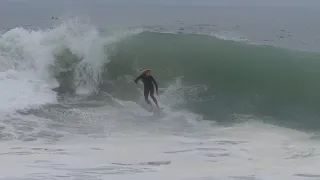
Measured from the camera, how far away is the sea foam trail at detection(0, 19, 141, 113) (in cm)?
1494

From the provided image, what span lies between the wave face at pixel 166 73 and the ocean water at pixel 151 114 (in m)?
0.03

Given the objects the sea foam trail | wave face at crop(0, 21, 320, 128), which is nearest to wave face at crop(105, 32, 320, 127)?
wave face at crop(0, 21, 320, 128)

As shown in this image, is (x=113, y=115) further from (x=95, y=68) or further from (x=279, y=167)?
(x=279, y=167)

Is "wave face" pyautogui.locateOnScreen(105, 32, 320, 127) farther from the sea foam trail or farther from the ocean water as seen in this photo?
the sea foam trail

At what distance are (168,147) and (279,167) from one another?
2320 millimetres

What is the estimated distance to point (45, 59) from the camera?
54.6 feet

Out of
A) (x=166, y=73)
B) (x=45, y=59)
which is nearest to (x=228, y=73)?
(x=166, y=73)

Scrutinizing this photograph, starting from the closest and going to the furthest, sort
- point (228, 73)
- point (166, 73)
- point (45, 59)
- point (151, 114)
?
point (151, 114)
point (45, 59)
point (166, 73)
point (228, 73)

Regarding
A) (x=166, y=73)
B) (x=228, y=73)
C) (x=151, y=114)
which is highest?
(x=228, y=73)

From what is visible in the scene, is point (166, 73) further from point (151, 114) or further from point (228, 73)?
point (151, 114)

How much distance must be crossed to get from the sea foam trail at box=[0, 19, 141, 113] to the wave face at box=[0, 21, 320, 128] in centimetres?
3

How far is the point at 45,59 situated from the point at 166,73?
388 cm

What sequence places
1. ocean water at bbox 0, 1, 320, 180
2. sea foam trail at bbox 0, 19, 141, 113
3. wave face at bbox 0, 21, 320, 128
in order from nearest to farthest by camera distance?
ocean water at bbox 0, 1, 320, 180, wave face at bbox 0, 21, 320, 128, sea foam trail at bbox 0, 19, 141, 113

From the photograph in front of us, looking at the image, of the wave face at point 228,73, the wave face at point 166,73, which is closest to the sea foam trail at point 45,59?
the wave face at point 166,73
